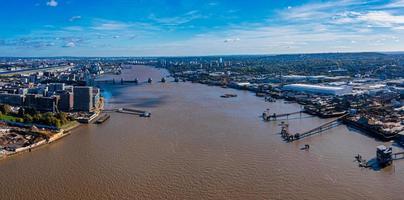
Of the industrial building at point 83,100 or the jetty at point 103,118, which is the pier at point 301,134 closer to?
the jetty at point 103,118

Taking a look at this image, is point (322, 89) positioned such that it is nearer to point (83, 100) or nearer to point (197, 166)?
point (83, 100)

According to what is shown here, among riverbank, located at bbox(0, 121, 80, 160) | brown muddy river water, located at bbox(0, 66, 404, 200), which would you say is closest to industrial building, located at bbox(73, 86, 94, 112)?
riverbank, located at bbox(0, 121, 80, 160)

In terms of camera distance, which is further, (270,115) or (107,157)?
(270,115)

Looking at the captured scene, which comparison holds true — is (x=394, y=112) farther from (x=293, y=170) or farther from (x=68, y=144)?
(x=68, y=144)

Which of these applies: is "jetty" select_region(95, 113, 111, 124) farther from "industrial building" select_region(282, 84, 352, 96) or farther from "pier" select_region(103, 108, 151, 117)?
"industrial building" select_region(282, 84, 352, 96)

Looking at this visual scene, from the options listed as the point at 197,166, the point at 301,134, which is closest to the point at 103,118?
the point at 197,166

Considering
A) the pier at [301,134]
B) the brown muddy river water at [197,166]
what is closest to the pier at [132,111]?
the brown muddy river water at [197,166]

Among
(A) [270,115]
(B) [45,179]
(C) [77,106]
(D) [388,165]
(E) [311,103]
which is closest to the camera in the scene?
(B) [45,179]

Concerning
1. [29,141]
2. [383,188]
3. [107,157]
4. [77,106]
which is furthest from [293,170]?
[77,106]
